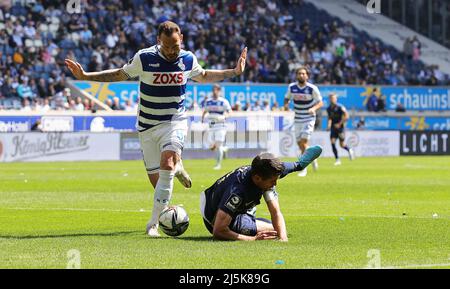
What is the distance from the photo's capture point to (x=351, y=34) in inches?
2399

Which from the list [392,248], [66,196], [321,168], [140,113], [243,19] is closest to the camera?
[392,248]

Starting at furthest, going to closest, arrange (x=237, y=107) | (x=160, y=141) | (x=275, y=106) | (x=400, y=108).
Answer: (x=400, y=108) < (x=275, y=106) < (x=237, y=107) < (x=160, y=141)

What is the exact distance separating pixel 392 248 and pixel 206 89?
130ft

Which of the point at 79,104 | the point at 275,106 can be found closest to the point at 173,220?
the point at 79,104

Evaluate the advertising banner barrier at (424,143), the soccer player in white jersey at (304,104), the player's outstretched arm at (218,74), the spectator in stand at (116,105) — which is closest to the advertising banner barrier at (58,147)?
the spectator in stand at (116,105)

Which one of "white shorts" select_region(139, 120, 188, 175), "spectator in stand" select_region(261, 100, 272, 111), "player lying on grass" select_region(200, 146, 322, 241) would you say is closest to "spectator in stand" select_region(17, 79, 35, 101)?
"spectator in stand" select_region(261, 100, 272, 111)

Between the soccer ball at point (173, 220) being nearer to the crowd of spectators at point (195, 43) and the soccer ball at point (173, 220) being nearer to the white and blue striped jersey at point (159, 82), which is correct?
the white and blue striped jersey at point (159, 82)

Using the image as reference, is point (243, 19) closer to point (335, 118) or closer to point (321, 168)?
point (335, 118)

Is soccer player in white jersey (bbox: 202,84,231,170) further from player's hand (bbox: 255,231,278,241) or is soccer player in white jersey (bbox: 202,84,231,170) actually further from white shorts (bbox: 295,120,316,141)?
player's hand (bbox: 255,231,278,241)

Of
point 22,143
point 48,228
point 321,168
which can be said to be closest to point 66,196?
point 48,228

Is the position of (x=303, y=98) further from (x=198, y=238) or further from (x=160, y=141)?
(x=198, y=238)

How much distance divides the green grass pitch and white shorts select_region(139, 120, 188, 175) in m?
0.97

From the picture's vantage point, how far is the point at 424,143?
→ 50312 millimetres

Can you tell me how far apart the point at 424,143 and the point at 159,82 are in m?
38.2
